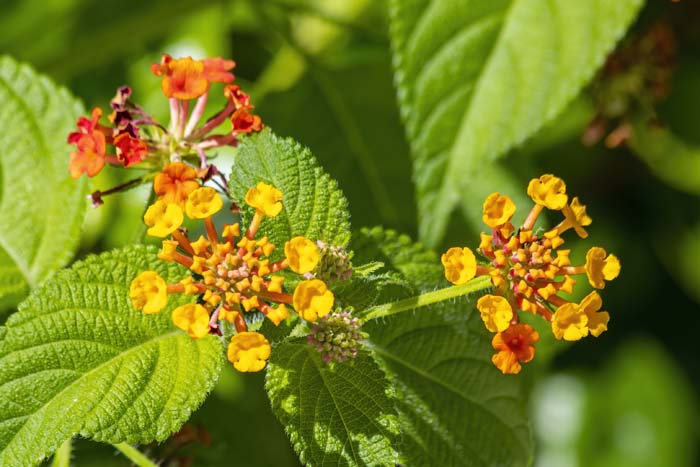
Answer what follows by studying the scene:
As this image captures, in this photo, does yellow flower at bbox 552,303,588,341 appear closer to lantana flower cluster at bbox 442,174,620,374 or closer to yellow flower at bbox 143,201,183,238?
lantana flower cluster at bbox 442,174,620,374

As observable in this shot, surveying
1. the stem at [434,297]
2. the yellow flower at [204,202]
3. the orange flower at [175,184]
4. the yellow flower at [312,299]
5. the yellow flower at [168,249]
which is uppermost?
the orange flower at [175,184]

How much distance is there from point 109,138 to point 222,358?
30cm

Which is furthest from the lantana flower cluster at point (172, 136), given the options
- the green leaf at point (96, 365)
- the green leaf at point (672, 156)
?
the green leaf at point (672, 156)

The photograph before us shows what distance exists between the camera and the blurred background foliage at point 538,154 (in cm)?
176

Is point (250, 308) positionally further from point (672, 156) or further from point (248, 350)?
point (672, 156)

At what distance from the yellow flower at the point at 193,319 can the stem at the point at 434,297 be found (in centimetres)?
17

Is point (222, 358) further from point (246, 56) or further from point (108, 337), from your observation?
point (246, 56)

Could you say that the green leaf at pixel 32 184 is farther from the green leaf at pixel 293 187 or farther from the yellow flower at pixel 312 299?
the yellow flower at pixel 312 299

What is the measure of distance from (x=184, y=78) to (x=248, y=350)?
0.35m

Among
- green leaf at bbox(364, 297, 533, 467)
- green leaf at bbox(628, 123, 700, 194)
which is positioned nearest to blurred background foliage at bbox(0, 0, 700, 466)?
green leaf at bbox(628, 123, 700, 194)

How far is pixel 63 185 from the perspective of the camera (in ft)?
4.32

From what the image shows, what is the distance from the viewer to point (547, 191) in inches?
39.7

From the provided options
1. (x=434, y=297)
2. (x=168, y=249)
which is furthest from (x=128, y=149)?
(x=434, y=297)

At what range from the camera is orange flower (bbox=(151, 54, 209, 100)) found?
107cm
